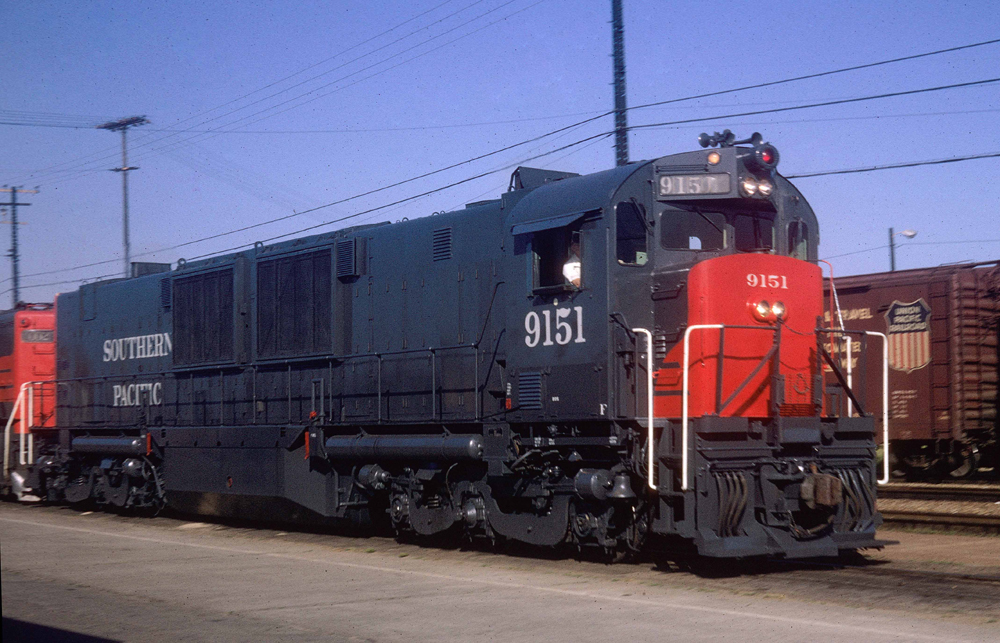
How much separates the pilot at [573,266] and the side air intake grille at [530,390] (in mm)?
995

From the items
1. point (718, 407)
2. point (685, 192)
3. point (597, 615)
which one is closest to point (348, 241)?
point (685, 192)

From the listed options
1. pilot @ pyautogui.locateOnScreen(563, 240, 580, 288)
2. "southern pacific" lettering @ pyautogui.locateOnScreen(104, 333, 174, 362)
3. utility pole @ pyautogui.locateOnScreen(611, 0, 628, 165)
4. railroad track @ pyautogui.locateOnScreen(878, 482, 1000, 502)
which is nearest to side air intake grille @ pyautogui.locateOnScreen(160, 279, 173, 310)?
"southern pacific" lettering @ pyautogui.locateOnScreen(104, 333, 174, 362)

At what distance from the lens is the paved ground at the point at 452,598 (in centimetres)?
685

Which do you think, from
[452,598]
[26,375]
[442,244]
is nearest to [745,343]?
[452,598]

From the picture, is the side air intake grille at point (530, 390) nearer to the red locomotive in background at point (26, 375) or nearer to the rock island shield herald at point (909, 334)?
the rock island shield herald at point (909, 334)

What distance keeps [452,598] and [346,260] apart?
237 inches

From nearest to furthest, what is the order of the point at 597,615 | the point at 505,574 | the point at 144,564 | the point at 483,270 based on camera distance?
the point at 597,615 < the point at 505,574 < the point at 144,564 < the point at 483,270

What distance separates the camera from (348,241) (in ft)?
43.7

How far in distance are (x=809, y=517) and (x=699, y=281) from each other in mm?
2487

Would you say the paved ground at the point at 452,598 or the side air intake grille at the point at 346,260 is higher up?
the side air intake grille at the point at 346,260

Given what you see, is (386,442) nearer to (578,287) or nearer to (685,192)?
(578,287)

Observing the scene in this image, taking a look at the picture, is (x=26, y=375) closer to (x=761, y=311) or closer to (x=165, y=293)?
(x=165, y=293)

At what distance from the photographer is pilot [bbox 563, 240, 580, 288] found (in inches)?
389

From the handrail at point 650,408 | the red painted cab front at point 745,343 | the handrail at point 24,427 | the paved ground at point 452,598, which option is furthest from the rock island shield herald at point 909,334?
the handrail at point 24,427
